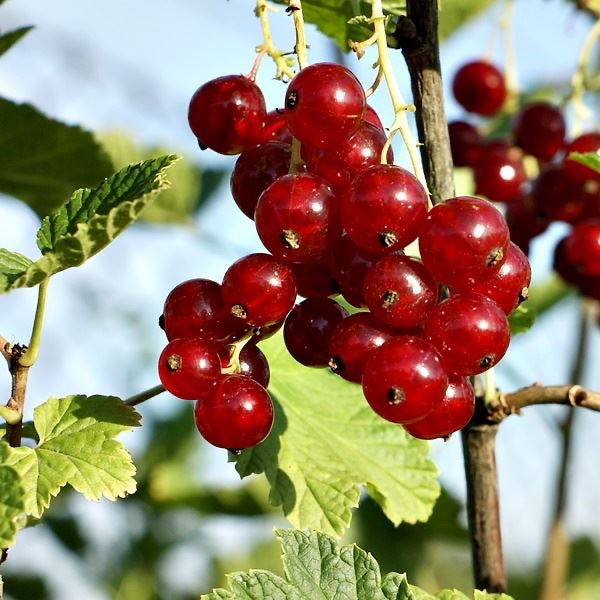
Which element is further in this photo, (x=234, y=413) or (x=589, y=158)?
(x=589, y=158)

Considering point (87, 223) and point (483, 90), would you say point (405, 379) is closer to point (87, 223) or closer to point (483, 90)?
point (87, 223)

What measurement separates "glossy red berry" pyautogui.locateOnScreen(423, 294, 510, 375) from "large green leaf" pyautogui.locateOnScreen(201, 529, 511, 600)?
0.61 ft

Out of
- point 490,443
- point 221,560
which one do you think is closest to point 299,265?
point 490,443

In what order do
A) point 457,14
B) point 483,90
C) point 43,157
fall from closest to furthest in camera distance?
point 43,157 < point 483,90 < point 457,14

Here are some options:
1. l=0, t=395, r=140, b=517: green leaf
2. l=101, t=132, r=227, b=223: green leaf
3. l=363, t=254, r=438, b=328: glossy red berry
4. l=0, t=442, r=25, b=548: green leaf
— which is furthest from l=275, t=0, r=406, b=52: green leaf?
l=101, t=132, r=227, b=223: green leaf

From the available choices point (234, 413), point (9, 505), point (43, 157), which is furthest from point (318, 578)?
point (43, 157)

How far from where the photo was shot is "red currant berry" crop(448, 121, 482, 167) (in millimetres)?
1559

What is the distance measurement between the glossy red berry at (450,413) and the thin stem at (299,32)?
0.97ft

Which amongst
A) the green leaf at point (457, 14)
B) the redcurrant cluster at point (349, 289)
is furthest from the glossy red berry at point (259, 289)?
the green leaf at point (457, 14)

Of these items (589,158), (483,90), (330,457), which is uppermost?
(483,90)

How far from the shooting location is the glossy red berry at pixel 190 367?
2.97 feet

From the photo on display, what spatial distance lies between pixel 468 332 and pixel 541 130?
32.3 inches

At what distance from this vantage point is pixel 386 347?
87cm

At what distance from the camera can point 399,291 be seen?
863 mm
